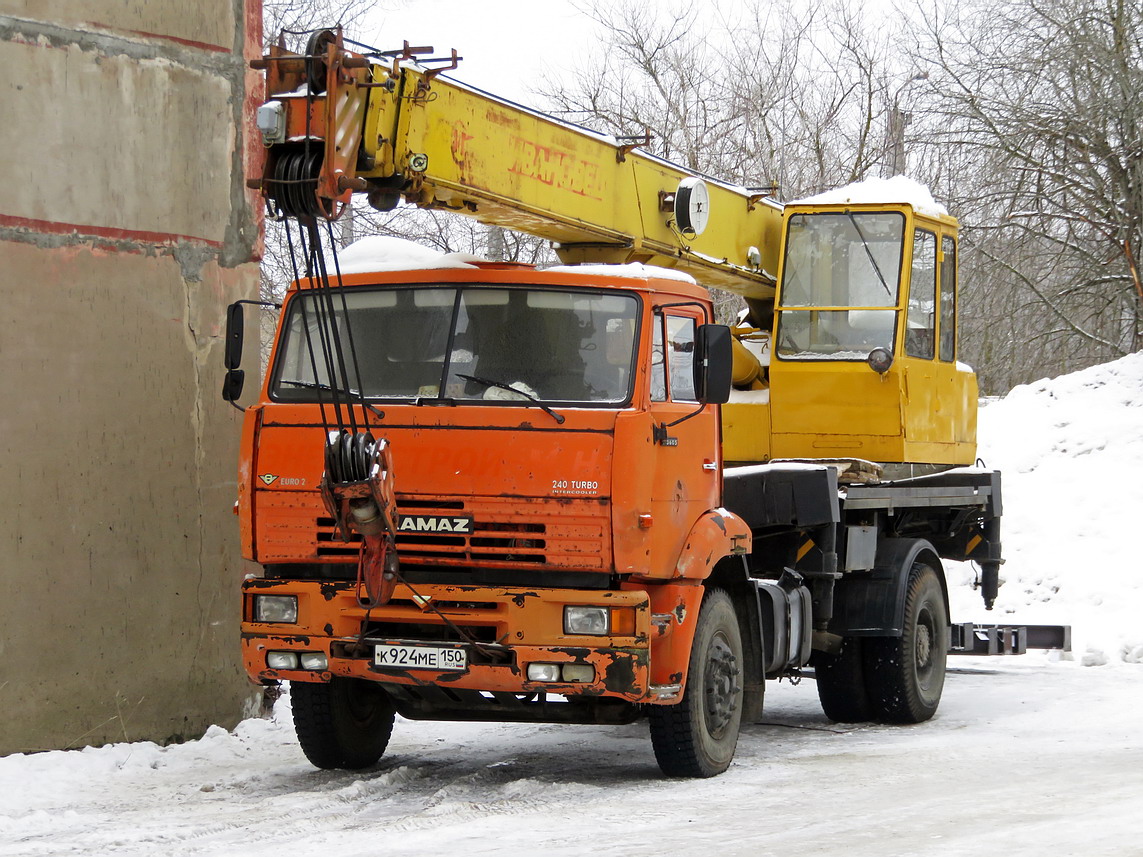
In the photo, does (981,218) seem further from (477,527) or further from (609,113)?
(477,527)

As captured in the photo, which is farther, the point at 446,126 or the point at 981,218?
the point at 981,218

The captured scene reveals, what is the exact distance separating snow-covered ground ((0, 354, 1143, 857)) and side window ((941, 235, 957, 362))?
275 centimetres

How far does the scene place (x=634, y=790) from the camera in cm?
817

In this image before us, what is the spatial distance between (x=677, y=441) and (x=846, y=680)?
3794 millimetres

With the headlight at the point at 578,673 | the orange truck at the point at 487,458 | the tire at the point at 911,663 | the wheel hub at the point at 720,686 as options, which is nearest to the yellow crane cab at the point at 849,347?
the tire at the point at 911,663

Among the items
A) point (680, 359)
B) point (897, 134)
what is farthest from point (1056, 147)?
point (680, 359)

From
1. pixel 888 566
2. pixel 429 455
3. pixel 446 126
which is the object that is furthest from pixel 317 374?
pixel 888 566

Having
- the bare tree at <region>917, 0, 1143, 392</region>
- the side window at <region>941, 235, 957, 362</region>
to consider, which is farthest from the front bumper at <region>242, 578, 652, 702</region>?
the bare tree at <region>917, 0, 1143, 392</region>

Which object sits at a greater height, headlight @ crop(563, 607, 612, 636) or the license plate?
headlight @ crop(563, 607, 612, 636)

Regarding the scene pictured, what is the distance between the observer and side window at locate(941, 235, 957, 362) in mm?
12039

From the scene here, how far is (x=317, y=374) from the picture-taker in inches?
328

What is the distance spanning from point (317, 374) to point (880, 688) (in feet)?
16.7

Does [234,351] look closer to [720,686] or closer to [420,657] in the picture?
[420,657]

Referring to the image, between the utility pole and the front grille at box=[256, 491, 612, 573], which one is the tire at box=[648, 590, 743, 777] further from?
the utility pole
